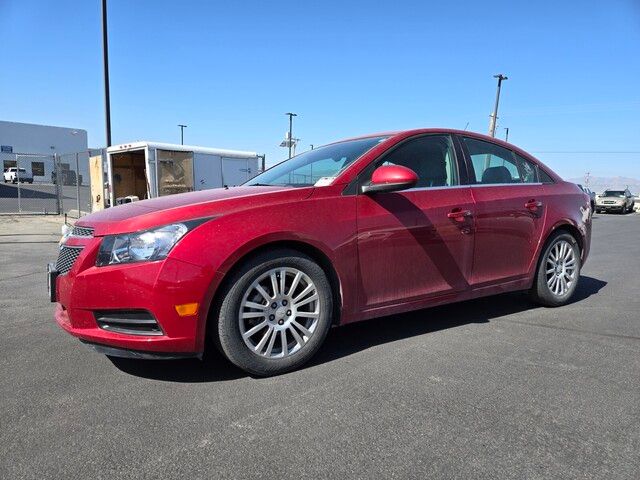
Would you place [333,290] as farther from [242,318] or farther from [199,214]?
[199,214]

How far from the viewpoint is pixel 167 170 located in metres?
13.1

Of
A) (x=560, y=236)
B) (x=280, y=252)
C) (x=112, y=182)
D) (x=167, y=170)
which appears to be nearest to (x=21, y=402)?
(x=280, y=252)

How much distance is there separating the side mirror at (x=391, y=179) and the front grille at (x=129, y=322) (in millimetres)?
1631

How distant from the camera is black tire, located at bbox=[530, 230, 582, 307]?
4.57 meters

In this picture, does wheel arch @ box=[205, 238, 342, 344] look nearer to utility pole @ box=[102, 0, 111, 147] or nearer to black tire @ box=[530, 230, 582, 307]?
black tire @ box=[530, 230, 582, 307]

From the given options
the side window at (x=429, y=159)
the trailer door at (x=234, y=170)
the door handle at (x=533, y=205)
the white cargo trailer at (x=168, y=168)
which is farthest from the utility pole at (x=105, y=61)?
the door handle at (x=533, y=205)

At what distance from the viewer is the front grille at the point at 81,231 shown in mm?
3016

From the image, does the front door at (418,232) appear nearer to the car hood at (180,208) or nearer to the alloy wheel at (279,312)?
the alloy wheel at (279,312)

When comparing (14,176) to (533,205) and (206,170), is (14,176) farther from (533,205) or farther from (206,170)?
(533,205)

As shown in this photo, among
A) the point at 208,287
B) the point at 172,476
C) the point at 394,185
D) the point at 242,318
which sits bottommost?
the point at 172,476

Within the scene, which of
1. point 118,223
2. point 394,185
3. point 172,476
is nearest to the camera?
point 172,476

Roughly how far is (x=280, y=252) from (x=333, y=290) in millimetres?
503

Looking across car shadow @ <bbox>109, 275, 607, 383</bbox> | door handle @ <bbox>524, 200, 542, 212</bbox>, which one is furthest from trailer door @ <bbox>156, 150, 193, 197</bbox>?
door handle @ <bbox>524, 200, 542, 212</bbox>

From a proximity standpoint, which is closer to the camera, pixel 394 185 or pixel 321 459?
pixel 321 459
